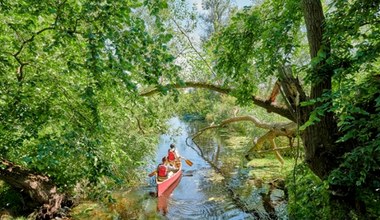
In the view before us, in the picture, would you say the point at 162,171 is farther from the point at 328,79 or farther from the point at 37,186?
the point at 328,79

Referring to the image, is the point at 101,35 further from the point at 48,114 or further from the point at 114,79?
the point at 48,114

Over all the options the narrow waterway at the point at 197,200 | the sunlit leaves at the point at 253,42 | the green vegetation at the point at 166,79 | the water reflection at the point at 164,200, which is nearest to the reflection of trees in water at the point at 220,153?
the narrow waterway at the point at 197,200

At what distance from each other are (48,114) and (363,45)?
3834mm

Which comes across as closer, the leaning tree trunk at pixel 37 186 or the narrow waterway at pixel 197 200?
the leaning tree trunk at pixel 37 186

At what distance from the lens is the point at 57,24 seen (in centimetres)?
287

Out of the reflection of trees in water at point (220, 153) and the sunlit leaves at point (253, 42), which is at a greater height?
the sunlit leaves at point (253, 42)

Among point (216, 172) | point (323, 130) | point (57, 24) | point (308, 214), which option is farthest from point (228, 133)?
point (57, 24)

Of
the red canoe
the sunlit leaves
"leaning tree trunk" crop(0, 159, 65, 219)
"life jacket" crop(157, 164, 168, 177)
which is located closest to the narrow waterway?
the red canoe

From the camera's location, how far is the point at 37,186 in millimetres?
6492

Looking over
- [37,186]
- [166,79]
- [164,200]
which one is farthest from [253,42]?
[164,200]

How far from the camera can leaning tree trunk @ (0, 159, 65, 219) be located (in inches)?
245

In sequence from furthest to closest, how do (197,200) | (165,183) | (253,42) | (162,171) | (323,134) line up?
(162,171), (165,183), (197,200), (253,42), (323,134)

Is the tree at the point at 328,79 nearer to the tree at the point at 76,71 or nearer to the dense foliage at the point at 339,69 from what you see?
the dense foliage at the point at 339,69

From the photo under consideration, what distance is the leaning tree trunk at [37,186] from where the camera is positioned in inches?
245
